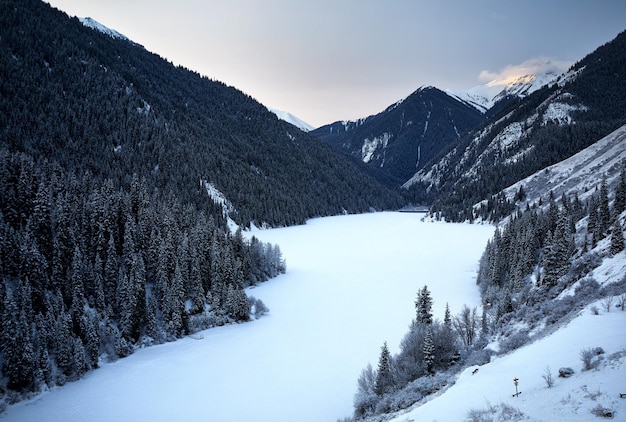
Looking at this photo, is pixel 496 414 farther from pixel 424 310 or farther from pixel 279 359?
pixel 279 359

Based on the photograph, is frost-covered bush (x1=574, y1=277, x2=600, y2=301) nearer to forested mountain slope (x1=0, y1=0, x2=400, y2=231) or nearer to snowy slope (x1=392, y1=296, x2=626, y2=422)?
snowy slope (x1=392, y1=296, x2=626, y2=422)

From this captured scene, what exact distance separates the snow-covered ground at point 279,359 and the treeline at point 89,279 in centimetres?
284

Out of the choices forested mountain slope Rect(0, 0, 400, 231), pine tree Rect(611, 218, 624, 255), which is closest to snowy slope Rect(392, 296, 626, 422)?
pine tree Rect(611, 218, 624, 255)

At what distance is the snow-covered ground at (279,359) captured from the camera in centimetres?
3459

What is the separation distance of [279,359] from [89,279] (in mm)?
28276

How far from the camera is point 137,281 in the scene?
1957 inches

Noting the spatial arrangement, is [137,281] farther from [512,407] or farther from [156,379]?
[512,407]

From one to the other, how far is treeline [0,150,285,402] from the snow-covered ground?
2842mm

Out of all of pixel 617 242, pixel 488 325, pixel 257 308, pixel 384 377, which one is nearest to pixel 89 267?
pixel 257 308

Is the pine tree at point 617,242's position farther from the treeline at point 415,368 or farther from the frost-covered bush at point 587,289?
the treeline at point 415,368

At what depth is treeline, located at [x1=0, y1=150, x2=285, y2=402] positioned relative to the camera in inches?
1533

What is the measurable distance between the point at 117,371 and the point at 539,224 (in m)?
76.0

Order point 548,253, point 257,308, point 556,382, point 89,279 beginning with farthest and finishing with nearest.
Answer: point 257,308 < point 89,279 < point 548,253 < point 556,382

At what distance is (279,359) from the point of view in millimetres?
44688
